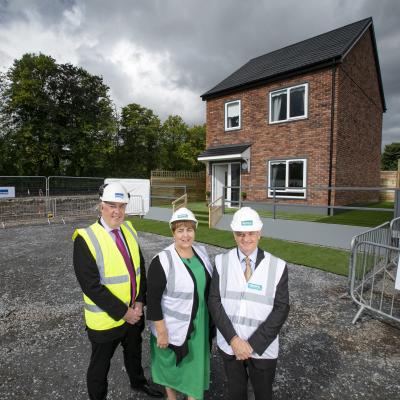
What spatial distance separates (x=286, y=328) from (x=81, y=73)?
31.6 meters

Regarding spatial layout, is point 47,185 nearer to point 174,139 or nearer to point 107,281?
point 107,281

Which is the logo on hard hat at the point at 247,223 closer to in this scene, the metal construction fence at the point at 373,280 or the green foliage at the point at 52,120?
the metal construction fence at the point at 373,280

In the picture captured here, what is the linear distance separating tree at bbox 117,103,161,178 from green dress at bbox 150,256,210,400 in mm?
36005

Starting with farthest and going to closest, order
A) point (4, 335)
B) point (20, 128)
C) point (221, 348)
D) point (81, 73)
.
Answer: point (81, 73) < point (20, 128) < point (4, 335) < point (221, 348)

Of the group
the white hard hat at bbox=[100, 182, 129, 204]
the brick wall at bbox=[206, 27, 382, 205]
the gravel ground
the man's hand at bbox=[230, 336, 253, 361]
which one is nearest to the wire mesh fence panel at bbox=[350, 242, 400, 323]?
the gravel ground

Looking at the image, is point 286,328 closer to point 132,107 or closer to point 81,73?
point 81,73

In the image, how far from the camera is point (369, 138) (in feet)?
50.0

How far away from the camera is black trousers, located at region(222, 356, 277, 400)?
199 cm

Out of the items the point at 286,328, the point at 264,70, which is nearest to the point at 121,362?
the point at 286,328

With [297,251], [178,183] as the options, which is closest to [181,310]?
[297,251]

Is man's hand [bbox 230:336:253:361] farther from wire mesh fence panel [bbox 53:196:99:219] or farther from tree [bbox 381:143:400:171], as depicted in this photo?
tree [bbox 381:143:400:171]

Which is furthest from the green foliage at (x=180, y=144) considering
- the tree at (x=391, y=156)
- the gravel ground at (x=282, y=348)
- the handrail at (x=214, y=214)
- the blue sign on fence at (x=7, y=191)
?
the tree at (x=391, y=156)

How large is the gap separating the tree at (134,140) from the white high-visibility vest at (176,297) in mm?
36030

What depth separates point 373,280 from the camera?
4.32 m
